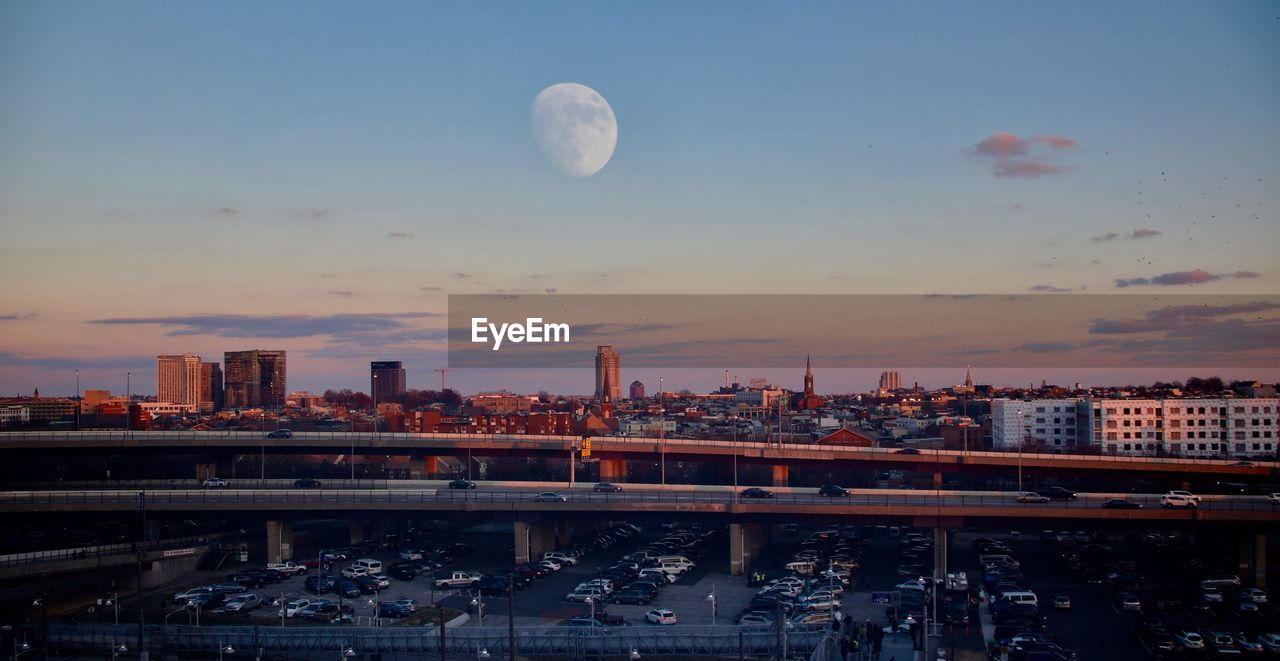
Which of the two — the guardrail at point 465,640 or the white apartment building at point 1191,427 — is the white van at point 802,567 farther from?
the white apartment building at point 1191,427

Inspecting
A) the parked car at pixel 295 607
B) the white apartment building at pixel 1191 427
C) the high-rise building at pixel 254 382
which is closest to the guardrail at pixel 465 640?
the parked car at pixel 295 607

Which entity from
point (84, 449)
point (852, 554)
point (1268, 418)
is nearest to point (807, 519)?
point (852, 554)

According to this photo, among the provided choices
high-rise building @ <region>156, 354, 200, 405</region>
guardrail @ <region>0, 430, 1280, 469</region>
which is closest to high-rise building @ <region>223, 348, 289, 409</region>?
high-rise building @ <region>156, 354, 200, 405</region>

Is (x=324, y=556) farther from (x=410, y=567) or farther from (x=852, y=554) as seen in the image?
(x=852, y=554)

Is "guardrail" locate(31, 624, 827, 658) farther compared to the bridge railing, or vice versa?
the bridge railing

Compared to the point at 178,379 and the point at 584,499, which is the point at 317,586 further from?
the point at 178,379

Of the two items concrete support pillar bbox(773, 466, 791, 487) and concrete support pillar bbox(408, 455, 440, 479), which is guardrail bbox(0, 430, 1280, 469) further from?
concrete support pillar bbox(408, 455, 440, 479)

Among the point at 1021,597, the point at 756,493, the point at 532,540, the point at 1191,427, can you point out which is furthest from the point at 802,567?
the point at 1191,427
